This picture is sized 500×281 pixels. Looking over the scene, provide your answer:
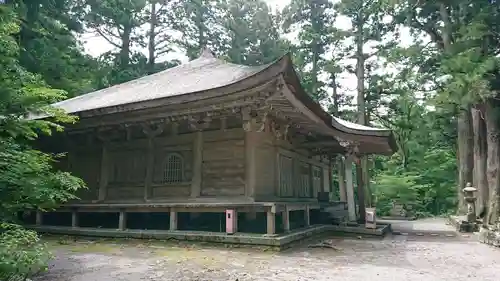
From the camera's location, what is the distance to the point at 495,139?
12.8 metres

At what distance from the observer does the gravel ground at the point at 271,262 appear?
5.39m

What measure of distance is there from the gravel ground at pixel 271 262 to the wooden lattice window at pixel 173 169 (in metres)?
1.89

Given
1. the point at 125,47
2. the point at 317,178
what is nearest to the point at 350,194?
the point at 317,178

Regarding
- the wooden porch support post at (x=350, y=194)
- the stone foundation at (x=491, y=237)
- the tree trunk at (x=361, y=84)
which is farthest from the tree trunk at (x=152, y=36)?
the stone foundation at (x=491, y=237)

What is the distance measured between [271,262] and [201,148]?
421 cm

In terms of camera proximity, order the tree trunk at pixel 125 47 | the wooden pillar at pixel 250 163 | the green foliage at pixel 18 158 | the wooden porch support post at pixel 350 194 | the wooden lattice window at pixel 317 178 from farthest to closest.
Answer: the tree trunk at pixel 125 47 → the wooden lattice window at pixel 317 178 → the wooden porch support post at pixel 350 194 → the wooden pillar at pixel 250 163 → the green foliage at pixel 18 158

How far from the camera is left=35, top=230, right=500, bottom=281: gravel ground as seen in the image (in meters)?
5.39

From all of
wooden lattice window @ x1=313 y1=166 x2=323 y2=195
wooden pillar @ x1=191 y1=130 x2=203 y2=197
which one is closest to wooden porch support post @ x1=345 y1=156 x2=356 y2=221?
wooden lattice window @ x1=313 y1=166 x2=323 y2=195

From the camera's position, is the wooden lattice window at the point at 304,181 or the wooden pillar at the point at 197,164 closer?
the wooden pillar at the point at 197,164

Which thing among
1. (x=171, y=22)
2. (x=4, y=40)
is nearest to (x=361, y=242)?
(x=4, y=40)

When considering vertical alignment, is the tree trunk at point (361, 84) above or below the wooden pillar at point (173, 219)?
above

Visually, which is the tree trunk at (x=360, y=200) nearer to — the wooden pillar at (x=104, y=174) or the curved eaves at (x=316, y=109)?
the curved eaves at (x=316, y=109)

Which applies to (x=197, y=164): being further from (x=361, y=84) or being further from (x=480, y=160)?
(x=361, y=84)

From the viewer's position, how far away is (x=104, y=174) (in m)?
11.1
